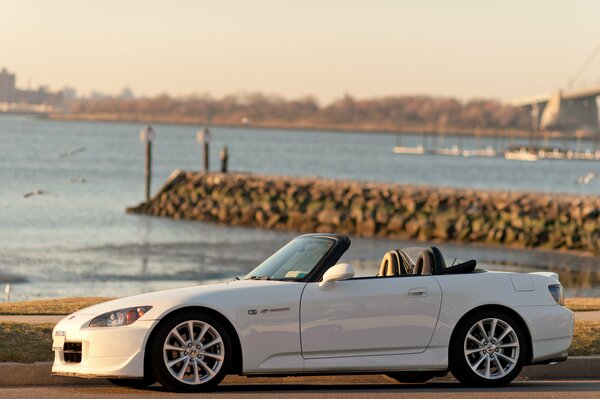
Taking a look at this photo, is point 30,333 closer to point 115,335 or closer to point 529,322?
point 115,335

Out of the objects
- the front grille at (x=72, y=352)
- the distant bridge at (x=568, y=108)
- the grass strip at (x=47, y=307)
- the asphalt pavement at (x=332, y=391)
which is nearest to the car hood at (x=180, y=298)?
the front grille at (x=72, y=352)

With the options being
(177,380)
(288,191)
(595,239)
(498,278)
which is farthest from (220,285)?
(288,191)

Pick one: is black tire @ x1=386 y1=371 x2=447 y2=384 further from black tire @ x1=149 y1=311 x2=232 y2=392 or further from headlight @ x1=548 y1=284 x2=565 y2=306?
black tire @ x1=149 y1=311 x2=232 y2=392

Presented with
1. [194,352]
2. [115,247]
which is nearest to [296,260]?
[194,352]

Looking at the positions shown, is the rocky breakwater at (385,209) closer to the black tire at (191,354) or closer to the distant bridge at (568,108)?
the black tire at (191,354)

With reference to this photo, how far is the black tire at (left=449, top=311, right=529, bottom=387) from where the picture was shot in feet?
32.9

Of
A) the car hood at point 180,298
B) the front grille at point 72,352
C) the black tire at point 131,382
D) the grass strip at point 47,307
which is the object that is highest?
the car hood at point 180,298

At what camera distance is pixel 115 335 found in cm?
935

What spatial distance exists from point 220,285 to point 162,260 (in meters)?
21.6

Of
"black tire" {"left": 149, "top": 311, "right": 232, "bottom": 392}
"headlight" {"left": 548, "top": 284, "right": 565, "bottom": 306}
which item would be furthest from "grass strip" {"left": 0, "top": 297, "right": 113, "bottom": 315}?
"headlight" {"left": 548, "top": 284, "right": 565, "bottom": 306}

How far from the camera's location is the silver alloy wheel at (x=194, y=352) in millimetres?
9406

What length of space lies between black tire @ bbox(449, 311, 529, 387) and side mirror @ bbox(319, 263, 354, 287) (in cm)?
106

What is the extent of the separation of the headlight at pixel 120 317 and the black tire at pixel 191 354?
7.2 inches

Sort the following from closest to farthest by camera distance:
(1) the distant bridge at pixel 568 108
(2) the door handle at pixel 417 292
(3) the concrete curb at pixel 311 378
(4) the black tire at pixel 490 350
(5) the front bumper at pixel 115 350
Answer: (5) the front bumper at pixel 115 350, (2) the door handle at pixel 417 292, (4) the black tire at pixel 490 350, (3) the concrete curb at pixel 311 378, (1) the distant bridge at pixel 568 108
